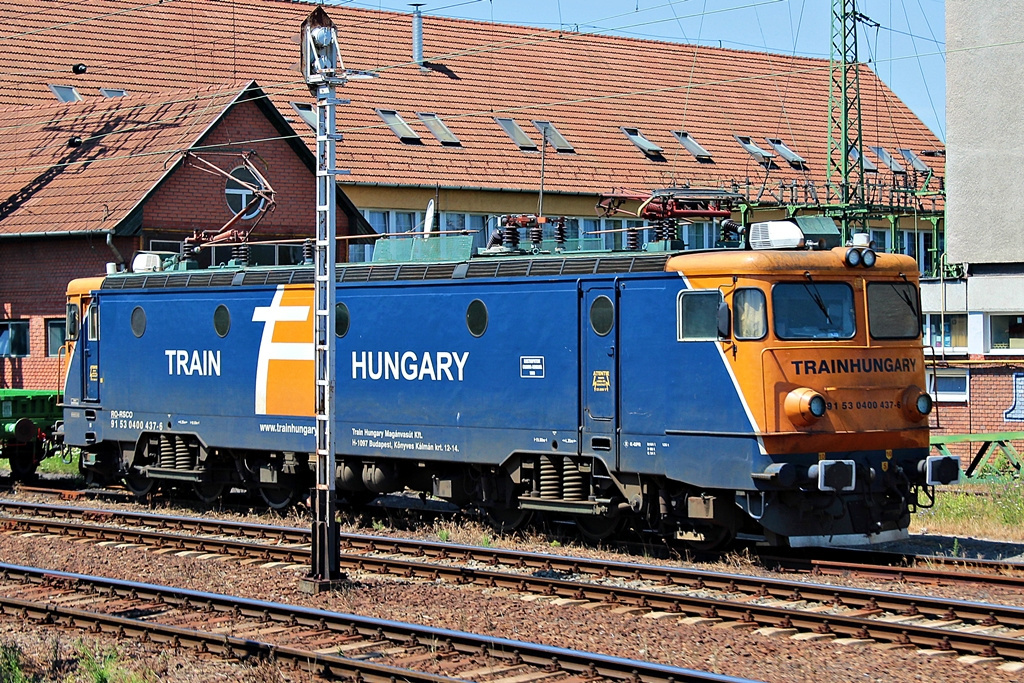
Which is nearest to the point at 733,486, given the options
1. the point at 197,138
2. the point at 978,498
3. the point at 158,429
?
the point at 978,498

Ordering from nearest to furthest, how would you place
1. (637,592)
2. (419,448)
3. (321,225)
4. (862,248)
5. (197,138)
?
(637,592) → (321,225) → (862,248) → (419,448) → (197,138)

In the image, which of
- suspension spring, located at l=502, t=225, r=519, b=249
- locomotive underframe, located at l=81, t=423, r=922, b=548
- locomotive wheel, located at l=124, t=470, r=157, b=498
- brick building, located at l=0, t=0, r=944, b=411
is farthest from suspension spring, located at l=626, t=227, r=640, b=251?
brick building, located at l=0, t=0, r=944, b=411

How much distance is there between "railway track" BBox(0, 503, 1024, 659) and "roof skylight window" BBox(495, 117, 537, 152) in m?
23.9

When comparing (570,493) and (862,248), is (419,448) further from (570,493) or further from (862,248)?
(862,248)

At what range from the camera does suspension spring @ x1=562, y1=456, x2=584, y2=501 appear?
15.0 metres

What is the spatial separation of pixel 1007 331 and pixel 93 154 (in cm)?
1814

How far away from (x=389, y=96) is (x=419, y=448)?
23665 millimetres

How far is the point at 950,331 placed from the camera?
2548 cm

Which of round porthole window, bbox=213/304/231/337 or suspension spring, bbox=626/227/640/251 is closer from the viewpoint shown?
suspension spring, bbox=626/227/640/251

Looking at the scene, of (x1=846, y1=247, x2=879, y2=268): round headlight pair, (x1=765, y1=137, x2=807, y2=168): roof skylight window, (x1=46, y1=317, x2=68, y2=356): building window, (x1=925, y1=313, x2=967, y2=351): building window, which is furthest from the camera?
(x1=765, y1=137, x2=807, y2=168): roof skylight window

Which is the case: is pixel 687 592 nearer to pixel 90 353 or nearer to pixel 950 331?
pixel 90 353

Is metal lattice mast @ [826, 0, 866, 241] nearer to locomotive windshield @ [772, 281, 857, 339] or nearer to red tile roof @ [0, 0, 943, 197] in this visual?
red tile roof @ [0, 0, 943, 197]

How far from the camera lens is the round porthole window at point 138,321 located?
19.7 metres

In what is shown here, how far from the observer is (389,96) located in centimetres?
3862
